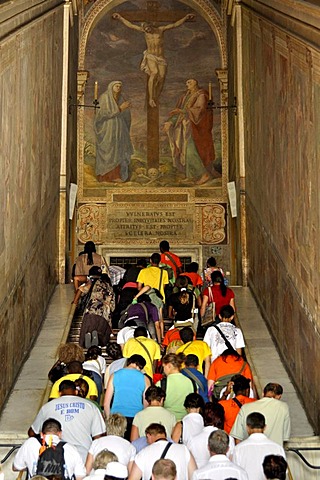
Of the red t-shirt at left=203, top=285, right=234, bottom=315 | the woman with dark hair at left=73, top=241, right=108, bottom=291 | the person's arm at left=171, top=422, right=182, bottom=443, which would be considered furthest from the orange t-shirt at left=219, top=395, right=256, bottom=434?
the woman with dark hair at left=73, top=241, right=108, bottom=291

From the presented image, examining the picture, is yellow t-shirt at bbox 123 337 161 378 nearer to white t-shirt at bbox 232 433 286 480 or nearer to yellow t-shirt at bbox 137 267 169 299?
white t-shirt at bbox 232 433 286 480

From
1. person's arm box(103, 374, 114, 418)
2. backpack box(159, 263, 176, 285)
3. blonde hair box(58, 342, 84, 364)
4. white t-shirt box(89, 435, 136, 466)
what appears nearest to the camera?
white t-shirt box(89, 435, 136, 466)

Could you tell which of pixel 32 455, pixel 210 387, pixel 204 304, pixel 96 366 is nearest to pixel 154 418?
pixel 32 455

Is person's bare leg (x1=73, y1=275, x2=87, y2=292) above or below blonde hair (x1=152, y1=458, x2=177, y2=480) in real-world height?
above

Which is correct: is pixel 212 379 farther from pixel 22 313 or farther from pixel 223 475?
pixel 22 313

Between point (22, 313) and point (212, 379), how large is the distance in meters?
3.29

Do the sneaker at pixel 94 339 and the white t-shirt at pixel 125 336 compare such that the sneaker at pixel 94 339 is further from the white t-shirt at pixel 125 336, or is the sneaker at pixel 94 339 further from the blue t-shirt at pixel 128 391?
the blue t-shirt at pixel 128 391

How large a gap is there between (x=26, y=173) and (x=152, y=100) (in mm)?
8729

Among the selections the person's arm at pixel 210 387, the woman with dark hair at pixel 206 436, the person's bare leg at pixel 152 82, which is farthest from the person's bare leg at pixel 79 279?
the person's bare leg at pixel 152 82

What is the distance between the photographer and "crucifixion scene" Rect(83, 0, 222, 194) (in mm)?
19359

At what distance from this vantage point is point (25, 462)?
6.14m

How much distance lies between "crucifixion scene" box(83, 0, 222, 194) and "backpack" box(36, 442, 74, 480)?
13.6 metres

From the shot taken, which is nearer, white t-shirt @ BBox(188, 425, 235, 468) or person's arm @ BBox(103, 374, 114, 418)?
white t-shirt @ BBox(188, 425, 235, 468)

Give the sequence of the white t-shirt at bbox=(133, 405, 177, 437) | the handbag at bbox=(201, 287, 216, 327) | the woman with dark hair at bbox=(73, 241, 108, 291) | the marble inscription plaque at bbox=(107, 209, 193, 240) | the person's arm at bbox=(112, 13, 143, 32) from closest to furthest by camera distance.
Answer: the white t-shirt at bbox=(133, 405, 177, 437) → the handbag at bbox=(201, 287, 216, 327) → the woman with dark hair at bbox=(73, 241, 108, 291) → the marble inscription plaque at bbox=(107, 209, 193, 240) → the person's arm at bbox=(112, 13, 143, 32)
